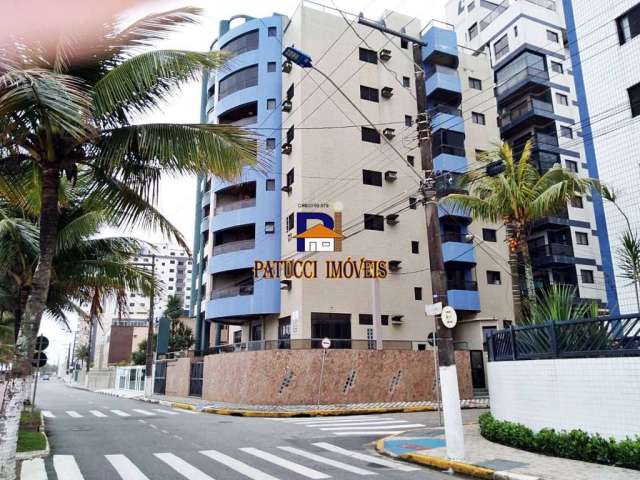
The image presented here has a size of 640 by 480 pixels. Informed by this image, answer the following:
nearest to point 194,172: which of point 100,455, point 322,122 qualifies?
point 100,455

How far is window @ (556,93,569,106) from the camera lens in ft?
137

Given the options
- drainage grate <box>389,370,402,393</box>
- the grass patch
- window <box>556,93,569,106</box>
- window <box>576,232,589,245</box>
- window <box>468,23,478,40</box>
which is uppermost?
window <box>468,23,478,40</box>

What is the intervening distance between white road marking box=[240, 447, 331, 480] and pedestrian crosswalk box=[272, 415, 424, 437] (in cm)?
360

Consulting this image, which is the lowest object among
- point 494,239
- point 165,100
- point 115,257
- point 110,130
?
point 115,257

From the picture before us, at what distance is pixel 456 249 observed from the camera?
33781mm

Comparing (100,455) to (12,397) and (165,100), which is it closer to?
(12,397)

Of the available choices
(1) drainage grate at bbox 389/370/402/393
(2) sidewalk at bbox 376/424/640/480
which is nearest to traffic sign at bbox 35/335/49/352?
(2) sidewalk at bbox 376/424/640/480

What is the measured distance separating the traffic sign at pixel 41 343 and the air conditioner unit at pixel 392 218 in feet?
69.3

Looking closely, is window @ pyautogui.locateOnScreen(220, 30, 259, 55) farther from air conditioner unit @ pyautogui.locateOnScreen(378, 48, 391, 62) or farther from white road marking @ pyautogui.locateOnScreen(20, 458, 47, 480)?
white road marking @ pyautogui.locateOnScreen(20, 458, 47, 480)

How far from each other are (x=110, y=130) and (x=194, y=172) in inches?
61.5

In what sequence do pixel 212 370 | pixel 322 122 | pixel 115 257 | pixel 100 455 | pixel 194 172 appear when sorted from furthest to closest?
pixel 322 122
pixel 212 370
pixel 115 257
pixel 100 455
pixel 194 172

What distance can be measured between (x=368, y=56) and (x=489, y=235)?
15369mm

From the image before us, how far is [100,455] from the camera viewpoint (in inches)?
411

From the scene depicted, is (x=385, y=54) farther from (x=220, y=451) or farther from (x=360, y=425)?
(x=220, y=451)
